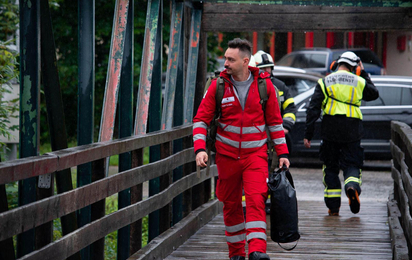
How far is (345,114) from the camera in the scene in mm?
7773

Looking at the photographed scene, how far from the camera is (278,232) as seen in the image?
198 inches

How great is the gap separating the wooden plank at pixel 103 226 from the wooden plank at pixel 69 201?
0.46 ft

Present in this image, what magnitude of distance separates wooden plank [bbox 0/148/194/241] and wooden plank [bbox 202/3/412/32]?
3454mm

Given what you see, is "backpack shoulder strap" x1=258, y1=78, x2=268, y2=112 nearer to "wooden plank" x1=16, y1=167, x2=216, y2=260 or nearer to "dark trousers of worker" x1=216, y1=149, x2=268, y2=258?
"dark trousers of worker" x1=216, y1=149, x2=268, y2=258

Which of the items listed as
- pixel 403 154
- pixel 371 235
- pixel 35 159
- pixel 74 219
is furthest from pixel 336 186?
pixel 35 159

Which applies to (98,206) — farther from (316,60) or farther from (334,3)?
(316,60)

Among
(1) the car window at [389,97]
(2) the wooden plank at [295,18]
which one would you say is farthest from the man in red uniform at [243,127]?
(1) the car window at [389,97]

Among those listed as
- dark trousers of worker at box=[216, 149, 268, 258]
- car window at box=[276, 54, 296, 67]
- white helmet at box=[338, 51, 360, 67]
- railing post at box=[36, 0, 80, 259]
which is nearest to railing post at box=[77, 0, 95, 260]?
railing post at box=[36, 0, 80, 259]

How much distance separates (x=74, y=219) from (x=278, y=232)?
1.35 metres

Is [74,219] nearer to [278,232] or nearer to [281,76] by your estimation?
[278,232]

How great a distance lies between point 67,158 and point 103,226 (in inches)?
28.2

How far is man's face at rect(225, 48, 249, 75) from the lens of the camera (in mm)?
5203

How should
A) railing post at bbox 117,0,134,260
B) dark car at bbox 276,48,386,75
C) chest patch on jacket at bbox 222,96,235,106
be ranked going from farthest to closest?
dark car at bbox 276,48,386,75
railing post at bbox 117,0,134,260
chest patch on jacket at bbox 222,96,235,106

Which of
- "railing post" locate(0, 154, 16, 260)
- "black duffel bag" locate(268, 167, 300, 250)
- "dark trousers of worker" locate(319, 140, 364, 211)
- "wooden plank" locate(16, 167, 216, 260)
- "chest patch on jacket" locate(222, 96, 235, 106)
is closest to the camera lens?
"railing post" locate(0, 154, 16, 260)
